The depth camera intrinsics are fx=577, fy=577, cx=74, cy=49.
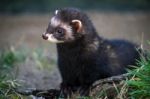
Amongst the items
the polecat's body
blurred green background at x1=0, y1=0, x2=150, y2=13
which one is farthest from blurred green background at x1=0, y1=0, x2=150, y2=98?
the polecat's body

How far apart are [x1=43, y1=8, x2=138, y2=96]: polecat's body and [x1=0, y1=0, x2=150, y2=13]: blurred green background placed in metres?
8.49

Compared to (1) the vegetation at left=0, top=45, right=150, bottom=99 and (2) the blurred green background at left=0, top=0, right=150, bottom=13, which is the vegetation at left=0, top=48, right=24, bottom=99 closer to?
(1) the vegetation at left=0, top=45, right=150, bottom=99

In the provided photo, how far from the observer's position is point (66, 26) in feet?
25.9

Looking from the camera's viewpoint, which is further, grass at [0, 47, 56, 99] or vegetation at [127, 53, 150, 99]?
grass at [0, 47, 56, 99]

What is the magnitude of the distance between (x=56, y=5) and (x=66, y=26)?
9172mm

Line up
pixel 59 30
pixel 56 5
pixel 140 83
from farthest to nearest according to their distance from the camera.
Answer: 1. pixel 56 5
2. pixel 59 30
3. pixel 140 83

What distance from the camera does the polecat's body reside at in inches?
310

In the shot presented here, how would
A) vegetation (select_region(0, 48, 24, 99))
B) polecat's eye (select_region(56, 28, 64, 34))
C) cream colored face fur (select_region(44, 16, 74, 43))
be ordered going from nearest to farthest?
vegetation (select_region(0, 48, 24, 99)) < cream colored face fur (select_region(44, 16, 74, 43)) < polecat's eye (select_region(56, 28, 64, 34))

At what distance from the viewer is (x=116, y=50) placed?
882cm

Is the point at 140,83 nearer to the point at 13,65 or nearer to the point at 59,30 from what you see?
the point at 59,30

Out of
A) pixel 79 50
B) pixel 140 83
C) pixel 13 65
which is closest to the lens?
pixel 140 83

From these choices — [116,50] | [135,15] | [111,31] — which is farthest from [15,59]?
[135,15]

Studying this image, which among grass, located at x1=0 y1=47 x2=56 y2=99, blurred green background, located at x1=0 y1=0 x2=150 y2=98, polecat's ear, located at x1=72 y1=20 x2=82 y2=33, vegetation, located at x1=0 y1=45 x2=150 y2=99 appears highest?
polecat's ear, located at x1=72 y1=20 x2=82 y2=33

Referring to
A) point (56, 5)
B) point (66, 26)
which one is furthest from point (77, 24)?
point (56, 5)
